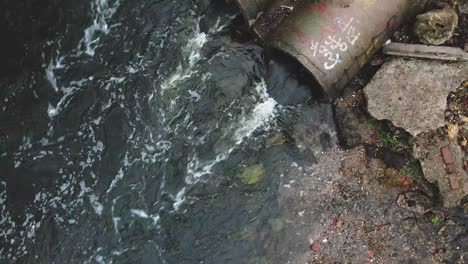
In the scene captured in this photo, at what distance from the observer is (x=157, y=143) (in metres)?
6.30

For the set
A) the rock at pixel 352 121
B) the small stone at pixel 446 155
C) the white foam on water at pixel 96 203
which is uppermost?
the white foam on water at pixel 96 203

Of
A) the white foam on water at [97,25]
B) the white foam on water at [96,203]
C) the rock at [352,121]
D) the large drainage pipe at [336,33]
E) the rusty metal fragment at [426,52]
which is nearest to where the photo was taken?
the large drainage pipe at [336,33]

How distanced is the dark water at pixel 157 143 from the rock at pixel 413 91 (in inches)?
29.2

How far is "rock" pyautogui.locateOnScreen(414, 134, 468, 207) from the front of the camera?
589cm

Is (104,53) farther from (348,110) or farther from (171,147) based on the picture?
(348,110)

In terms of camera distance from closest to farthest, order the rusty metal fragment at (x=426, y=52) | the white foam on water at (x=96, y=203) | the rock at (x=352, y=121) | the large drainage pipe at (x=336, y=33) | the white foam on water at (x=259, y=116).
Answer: the large drainage pipe at (x=336, y=33)
the rusty metal fragment at (x=426, y=52)
the white foam on water at (x=96, y=203)
the rock at (x=352, y=121)
the white foam on water at (x=259, y=116)

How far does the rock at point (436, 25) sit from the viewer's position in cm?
587

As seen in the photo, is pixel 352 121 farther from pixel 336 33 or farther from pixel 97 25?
pixel 97 25

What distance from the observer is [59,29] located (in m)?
6.64

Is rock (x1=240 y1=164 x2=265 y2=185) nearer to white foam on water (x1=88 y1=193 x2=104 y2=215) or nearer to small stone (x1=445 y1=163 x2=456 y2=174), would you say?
A: white foam on water (x1=88 y1=193 x2=104 y2=215)

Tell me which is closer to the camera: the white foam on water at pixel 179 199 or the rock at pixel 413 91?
the rock at pixel 413 91

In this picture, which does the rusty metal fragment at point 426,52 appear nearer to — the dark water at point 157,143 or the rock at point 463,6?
the rock at point 463,6

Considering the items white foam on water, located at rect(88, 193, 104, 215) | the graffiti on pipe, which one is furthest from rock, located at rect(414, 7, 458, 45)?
white foam on water, located at rect(88, 193, 104, 215)

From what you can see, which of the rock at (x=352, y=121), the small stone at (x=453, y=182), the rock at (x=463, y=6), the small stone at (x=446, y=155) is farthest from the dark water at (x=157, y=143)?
the rock at (x=463, y=6)
